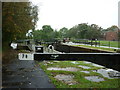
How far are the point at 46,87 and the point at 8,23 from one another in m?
4.58

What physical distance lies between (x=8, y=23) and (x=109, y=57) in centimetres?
504

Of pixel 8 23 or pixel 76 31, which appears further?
pixel 76 31

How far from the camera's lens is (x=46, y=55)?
6.97 metres

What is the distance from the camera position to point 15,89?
304cm

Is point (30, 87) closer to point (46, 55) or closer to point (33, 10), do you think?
point (46, 55)

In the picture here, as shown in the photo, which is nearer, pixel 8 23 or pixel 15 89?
pixel 15 89

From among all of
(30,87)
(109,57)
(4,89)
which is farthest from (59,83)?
(109,57)

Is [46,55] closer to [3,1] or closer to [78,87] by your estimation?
[3,1]

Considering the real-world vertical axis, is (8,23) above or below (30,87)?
above

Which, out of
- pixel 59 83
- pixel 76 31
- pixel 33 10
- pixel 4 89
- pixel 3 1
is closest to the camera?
pixel 4 89

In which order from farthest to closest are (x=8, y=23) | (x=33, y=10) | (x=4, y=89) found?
(x=33, y=10), (x=8, y=23), (x=4, y=89)

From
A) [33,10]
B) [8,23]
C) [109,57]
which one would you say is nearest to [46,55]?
[8,23]

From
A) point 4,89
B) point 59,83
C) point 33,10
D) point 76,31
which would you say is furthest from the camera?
point 76,31

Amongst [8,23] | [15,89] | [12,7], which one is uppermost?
[12,7]
